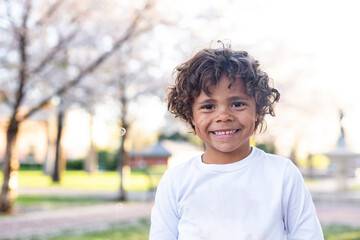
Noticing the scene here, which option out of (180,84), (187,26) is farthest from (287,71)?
(180,84)

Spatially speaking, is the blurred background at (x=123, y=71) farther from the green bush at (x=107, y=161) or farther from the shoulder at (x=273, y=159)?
the green bush at (x=107, y=161)

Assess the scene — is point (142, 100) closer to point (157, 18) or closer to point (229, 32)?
point (229, 32)

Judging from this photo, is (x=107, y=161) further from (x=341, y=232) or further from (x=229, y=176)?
(x=229, y=176)

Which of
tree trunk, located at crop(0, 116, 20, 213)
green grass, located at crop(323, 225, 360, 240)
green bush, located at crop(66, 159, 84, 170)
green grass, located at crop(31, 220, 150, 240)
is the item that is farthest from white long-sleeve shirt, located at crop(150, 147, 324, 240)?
green bush, located at crop(66, 159, 84, 170)

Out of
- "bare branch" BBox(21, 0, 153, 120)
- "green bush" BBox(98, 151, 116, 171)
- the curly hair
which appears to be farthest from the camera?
"green bush" BBox(98, 151, 116, 171)

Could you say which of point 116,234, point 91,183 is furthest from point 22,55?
point 91,183

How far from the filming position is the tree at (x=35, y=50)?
8539 mm

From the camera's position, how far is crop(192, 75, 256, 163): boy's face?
1731 millimetres

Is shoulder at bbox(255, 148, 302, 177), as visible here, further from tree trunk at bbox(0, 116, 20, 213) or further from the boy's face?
tree trunk at bbox(0, 116, 20, 213)

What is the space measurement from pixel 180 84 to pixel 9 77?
874 cm

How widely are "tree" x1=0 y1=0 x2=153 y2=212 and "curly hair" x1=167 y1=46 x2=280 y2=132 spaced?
644 cm

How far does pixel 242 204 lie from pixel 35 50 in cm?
846

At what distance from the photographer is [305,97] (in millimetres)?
14258

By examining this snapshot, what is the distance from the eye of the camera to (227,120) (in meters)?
1.73
